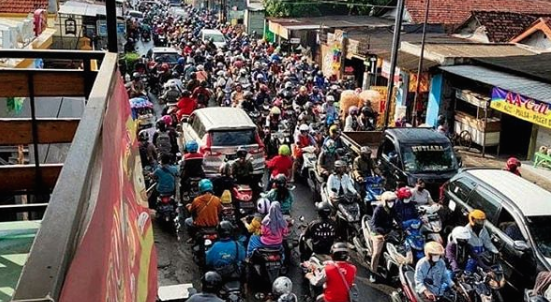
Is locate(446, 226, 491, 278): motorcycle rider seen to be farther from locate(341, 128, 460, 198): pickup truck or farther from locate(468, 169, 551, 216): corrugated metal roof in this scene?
locate(341, 128, 460, 198): pickup truck

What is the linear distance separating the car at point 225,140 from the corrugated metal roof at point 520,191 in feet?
14.4

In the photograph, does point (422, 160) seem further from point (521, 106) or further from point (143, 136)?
point (143, 136)

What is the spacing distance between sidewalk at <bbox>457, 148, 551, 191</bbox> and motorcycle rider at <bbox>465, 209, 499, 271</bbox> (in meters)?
6.30

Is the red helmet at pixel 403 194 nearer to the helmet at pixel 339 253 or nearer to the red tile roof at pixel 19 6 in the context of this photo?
the helmet at pixel 339 253

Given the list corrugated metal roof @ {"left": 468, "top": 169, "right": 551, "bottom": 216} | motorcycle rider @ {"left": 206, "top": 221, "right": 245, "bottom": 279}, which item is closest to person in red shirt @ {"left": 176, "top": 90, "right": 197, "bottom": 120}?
corrugated metal roof @ {"left": 468, "top": 169, "right": 551, "bottom": 216}

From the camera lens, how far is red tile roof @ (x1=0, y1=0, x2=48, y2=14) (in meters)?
19.1

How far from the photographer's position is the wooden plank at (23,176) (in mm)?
4676

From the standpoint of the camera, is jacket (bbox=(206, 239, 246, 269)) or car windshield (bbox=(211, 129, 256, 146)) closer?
jacket (bbox=(206, 239, 246, 269))

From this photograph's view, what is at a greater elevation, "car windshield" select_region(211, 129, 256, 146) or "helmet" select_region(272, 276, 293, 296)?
"car windshield" select_region(211, 129, 256, 146)

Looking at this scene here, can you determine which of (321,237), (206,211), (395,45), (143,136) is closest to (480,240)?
(321,237)

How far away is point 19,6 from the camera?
66.1 ft

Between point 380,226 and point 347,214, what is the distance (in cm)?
131

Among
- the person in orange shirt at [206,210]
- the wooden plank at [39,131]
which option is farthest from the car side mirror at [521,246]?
the wooden plank at [39,131]

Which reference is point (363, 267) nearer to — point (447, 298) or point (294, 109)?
point (447, 298)
